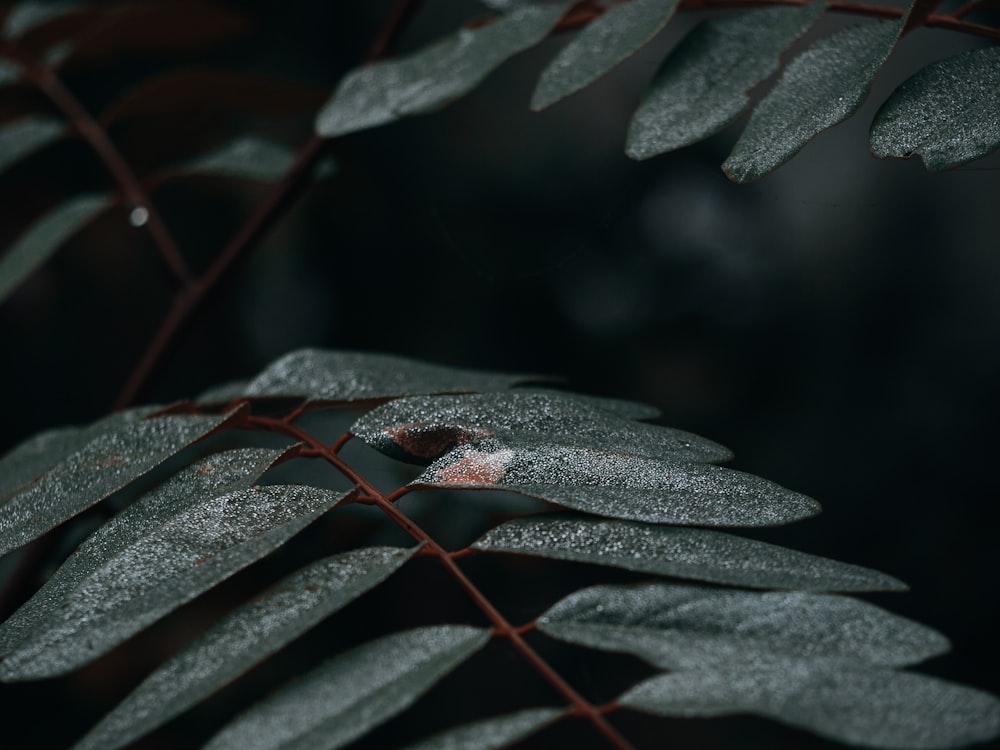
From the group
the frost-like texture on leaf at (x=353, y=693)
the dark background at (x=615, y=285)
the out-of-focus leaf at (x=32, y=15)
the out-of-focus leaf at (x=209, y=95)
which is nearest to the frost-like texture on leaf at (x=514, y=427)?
the frost-like texture on leaf at (x=353, y=693)

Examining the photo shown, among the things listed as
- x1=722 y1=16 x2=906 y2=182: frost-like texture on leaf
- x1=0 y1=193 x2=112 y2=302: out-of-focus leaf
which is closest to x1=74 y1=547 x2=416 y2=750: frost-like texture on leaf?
x1=722 y1=16 x2=906 y2=182: frost-like texture on leaf

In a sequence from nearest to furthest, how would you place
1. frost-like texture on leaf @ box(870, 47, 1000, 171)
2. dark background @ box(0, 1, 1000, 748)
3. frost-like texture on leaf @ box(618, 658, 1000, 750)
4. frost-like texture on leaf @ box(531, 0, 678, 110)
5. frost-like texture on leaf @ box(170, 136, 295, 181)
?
frost-like texture on leaf @ box(618, 658, 1000, 750) < frost-like texture on leaf @ box(870, 47, 1000, 171) < frost-like texture on leaf @ box(531, 0, 678, 110) < frost-like texture on leaf @ box(170, 136, 295, 181) < dark background @ box(0, 1, 1000, 748)

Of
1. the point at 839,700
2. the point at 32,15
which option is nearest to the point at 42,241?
the point at 32,15

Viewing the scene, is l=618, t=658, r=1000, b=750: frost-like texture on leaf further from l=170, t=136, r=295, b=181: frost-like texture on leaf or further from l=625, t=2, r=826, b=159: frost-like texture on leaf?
l=170, t=136, r=295, b=181: frost-like texture on leaf

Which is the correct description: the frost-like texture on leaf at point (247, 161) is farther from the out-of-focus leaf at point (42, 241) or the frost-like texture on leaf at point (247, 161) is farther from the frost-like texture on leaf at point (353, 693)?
the frost-like texture on leaf at point (353, 693)

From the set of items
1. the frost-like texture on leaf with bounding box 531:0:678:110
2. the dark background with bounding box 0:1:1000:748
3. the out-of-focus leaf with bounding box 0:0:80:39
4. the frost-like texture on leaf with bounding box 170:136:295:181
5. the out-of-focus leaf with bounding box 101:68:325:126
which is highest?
the out-of-focus leaf with bounding box 0:0:80:39

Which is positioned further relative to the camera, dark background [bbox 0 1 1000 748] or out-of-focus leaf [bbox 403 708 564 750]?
dark background [bbox 0 1 1000 748]

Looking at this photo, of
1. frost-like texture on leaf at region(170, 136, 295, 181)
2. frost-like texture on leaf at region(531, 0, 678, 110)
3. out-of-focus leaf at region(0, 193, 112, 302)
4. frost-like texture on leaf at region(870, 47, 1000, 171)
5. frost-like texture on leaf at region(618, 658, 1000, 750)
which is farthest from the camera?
frost-like texture on leaf at region(170, 136, 295, 181)

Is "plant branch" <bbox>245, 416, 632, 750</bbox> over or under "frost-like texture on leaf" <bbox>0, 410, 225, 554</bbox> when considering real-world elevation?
under
